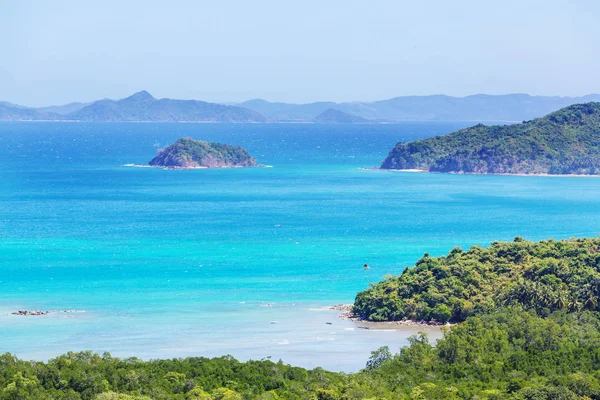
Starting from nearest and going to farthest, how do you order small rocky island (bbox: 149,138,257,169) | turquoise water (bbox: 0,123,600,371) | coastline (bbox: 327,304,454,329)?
1. turquoise water (bbox: 0,123,600,371)
2. coastline (bbox: 327,304,454,329)
3. small rocky island (bbox: 149,138,257,169)

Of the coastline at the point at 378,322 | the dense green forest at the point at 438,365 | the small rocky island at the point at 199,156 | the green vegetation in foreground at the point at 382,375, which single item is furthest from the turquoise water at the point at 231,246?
the small rocky island at the point at 199,156

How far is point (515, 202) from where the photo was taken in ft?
427

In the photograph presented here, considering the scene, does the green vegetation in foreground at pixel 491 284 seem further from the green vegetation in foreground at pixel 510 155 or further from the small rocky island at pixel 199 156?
the small rocky island at pixel 199 156

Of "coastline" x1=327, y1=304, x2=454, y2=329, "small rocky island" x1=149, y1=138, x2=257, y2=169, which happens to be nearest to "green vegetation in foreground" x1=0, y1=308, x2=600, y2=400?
"coastline" x1=327, y1=304, x2=454, y2=329

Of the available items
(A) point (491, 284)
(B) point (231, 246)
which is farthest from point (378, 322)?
(B) point (231, 246)

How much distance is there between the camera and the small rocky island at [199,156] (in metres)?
184

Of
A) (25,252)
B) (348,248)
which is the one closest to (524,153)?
(348,248)

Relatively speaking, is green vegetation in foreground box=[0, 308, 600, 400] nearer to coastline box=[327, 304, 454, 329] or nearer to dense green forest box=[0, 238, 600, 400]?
dense green forest box=[0, 238, 600, 400]

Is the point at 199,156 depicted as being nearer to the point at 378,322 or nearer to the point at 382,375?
the point at 378,322

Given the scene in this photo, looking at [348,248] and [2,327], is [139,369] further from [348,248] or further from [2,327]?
[348,248]

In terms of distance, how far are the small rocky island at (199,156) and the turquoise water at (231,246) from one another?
17.9m

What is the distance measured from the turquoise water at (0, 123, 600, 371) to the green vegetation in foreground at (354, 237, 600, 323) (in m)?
3.19

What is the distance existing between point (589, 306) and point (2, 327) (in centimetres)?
3415

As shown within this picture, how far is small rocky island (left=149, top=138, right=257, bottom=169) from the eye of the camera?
605 feet
